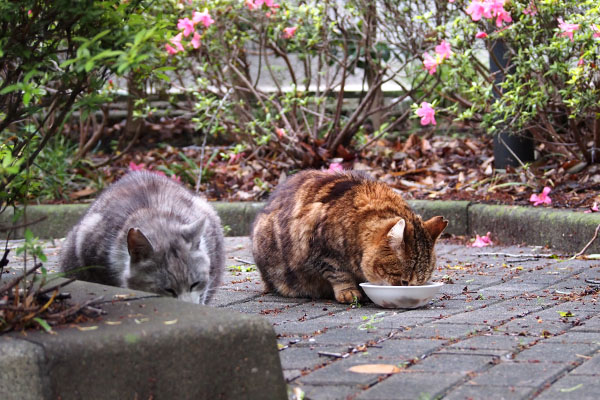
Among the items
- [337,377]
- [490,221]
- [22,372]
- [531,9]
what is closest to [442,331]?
[337,377]

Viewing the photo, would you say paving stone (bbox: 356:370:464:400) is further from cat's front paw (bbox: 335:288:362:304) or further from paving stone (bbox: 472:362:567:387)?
cat's front paw (bbox: 335:288:362:304)

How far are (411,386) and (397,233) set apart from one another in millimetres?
1773

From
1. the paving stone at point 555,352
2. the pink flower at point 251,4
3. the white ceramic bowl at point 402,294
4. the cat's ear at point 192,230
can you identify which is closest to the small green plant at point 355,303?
the white ceramic bowl at point 402,294

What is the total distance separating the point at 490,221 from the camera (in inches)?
295

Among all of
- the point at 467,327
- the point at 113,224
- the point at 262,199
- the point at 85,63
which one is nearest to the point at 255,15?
the point at 262,199

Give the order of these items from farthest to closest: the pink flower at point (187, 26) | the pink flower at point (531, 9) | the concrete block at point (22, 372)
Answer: the pink flower at point (187, 26) < the pink flower at point (531, 9) < the concrete block at point (22, 372)

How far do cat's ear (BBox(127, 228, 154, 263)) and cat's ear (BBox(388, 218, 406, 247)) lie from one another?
1374mm

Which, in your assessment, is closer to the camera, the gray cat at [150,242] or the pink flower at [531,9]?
the gray cat at [150,242]

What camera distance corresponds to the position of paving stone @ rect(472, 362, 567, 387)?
2975 mm

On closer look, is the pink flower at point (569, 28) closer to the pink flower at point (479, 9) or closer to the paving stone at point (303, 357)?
the pink flower at point (479, 9)

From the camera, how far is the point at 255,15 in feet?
29.4

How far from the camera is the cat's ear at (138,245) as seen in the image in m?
3.99

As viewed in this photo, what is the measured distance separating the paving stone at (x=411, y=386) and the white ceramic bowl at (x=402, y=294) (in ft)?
4.73

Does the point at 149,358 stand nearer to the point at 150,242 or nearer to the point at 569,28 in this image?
the point at 150,242
